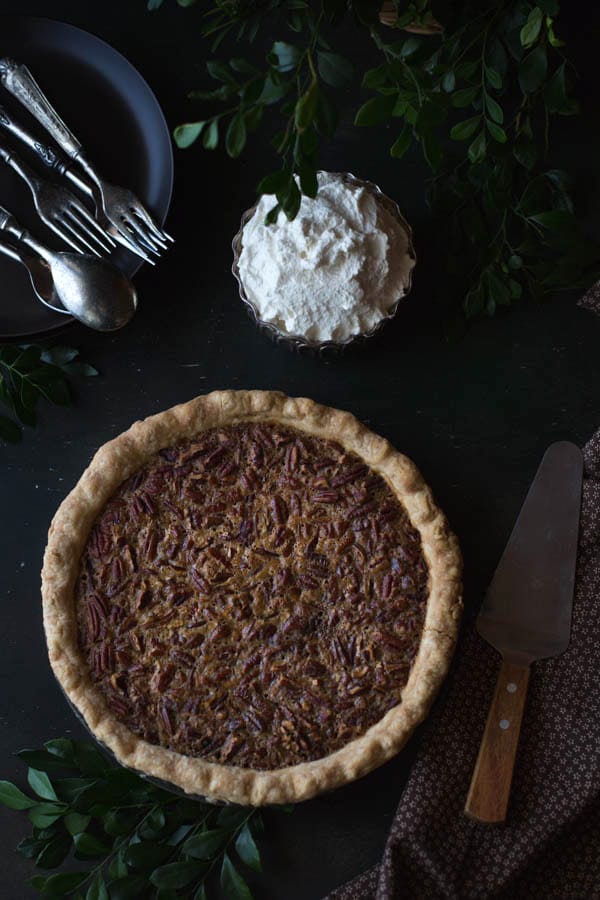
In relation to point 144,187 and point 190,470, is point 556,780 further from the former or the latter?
point 144,187

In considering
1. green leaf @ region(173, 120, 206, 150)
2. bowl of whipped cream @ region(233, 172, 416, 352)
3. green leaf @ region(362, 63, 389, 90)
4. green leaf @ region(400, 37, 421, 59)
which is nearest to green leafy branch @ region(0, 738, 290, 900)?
bowl of whipped cream @ region(233, 172, 416, 352)

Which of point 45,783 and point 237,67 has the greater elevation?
point 237,67

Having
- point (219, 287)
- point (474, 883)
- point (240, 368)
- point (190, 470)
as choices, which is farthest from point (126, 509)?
point (474, 883)

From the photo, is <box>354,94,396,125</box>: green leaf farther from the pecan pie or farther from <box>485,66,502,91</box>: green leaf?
the pecan pie

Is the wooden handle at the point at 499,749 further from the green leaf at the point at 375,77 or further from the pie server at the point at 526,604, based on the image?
the green leaf at the point at 375,77

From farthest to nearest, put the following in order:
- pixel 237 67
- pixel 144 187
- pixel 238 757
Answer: pixel 144 187 → pixel 238 757 → pixel 237 67

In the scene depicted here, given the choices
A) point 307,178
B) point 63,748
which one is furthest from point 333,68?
point 63,748

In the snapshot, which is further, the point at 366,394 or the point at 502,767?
the point at 366,394
